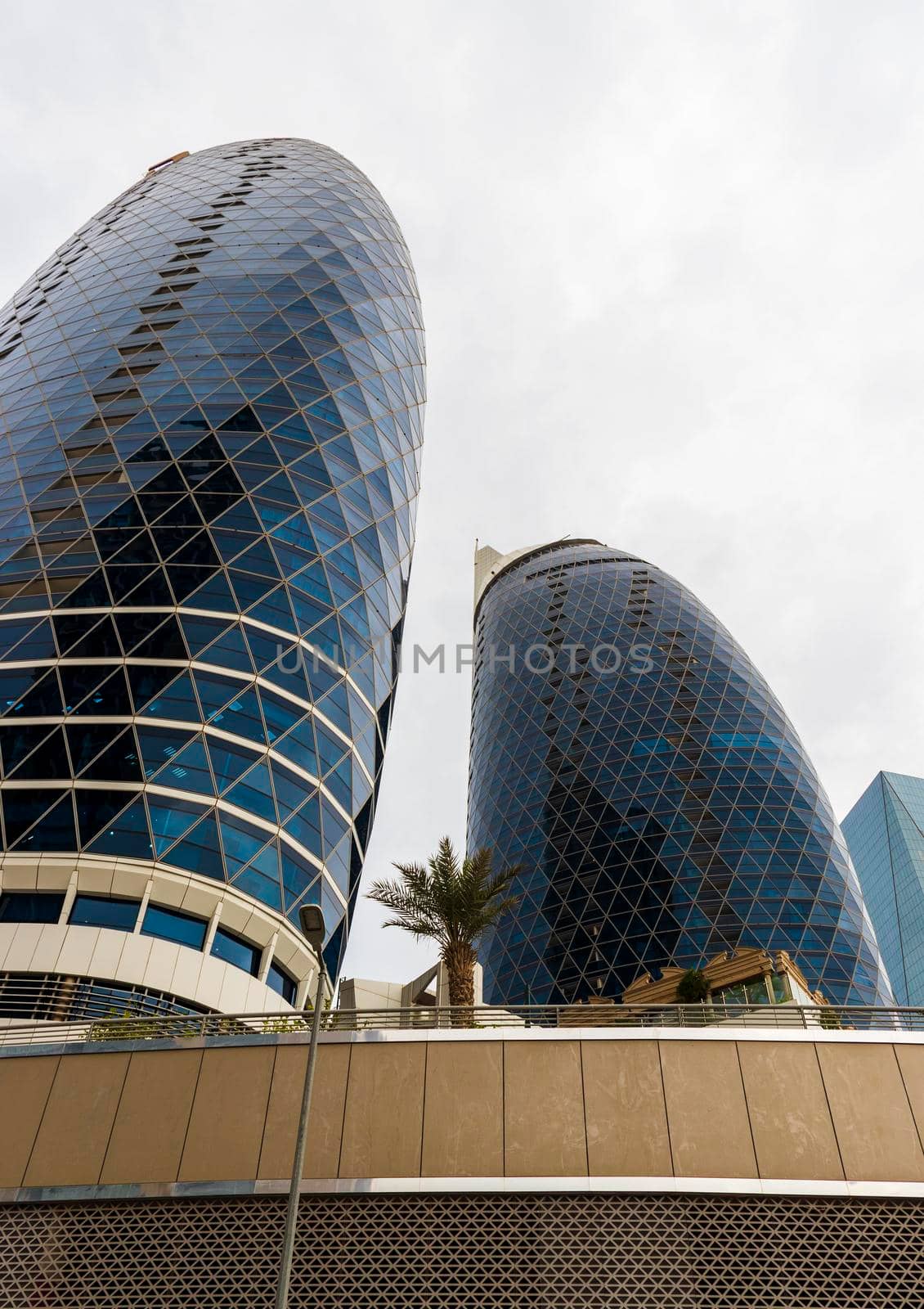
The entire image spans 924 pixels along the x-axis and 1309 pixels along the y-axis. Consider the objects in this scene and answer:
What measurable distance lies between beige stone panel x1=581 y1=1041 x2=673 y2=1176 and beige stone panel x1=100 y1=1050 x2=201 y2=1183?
6.70 metres

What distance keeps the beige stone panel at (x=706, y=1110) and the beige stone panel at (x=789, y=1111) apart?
18cm

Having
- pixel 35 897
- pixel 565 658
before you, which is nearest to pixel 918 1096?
pixel 35 897

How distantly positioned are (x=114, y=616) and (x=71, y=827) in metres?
8.01

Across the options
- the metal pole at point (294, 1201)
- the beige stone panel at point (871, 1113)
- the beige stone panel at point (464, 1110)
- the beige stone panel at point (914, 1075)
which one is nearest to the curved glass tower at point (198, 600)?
the beige stone panel at point (464, 1110)

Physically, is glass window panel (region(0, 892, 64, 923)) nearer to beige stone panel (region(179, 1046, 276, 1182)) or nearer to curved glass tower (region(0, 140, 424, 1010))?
curved glass tower (region(0, 140, 424, 1010))

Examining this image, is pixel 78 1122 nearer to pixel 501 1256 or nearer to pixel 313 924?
pixel 501 1256

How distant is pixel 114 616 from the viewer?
3591 centimetres

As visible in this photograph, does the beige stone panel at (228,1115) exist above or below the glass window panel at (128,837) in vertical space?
below

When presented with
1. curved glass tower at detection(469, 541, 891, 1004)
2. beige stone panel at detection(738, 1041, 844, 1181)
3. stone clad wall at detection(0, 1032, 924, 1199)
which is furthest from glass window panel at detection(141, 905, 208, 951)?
curved glass tower at detection(469, 541, 891, 1004)

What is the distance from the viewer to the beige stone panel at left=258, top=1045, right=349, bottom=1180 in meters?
16.1

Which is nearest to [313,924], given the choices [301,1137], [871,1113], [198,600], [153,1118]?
[301,1137]

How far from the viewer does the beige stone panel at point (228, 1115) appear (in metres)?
16.3

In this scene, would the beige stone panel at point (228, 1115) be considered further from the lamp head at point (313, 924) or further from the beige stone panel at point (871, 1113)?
the beige stone panel at point (871, 1113)

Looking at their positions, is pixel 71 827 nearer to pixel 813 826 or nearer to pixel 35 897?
pixel 35 897
